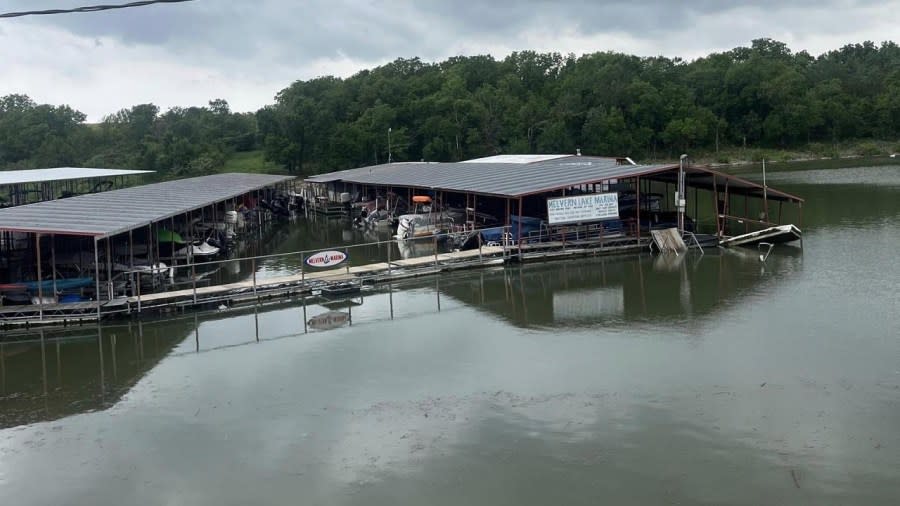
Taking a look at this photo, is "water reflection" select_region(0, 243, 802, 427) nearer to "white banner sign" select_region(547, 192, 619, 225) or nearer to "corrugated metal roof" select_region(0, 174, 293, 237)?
"white banner sign" select_region(547, 192, 619, 225)

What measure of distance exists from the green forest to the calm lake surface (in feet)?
185

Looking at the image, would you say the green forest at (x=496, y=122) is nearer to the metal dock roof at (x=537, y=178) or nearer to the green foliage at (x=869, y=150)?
the green foliage at (x=869, y=150)

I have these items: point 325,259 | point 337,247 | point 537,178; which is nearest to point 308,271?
point 325,259

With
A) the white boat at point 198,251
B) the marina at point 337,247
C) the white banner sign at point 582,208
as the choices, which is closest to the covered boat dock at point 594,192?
the marina at point 337,247

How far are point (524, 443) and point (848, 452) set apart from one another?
15.1 ft

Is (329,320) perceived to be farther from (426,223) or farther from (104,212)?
(426,223)

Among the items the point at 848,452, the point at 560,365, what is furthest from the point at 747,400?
the point at 560,365

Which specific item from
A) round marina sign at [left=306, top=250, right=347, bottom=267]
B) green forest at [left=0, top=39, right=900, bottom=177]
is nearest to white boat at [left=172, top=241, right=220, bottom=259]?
round marina sign at [left=306, top=250, right=347, bottom=267]

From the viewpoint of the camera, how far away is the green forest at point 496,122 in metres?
75.7

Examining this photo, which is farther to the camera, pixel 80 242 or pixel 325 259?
pixel 80 242

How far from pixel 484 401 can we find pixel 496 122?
68.9m

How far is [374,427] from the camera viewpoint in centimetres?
1226

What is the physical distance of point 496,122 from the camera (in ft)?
262

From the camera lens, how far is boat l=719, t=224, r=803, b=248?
2738 cm
